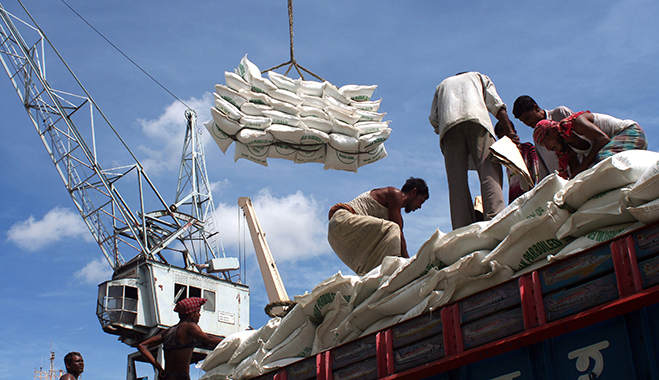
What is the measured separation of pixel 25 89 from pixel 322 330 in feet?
91.5

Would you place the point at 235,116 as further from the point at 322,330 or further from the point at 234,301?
the point at 234,301

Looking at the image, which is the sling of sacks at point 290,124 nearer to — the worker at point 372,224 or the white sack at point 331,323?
the worker at point 372,224

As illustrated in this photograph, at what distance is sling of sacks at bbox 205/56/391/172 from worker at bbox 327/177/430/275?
2259mm

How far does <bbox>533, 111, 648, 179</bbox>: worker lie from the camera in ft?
13.2

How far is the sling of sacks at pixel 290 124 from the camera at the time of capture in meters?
7.79

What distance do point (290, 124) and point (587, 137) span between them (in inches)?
179

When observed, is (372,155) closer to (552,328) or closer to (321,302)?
(321,302)

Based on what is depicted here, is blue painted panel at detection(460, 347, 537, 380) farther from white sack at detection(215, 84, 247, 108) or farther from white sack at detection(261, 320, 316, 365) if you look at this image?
white sack at detection(215, 84, 247, 108)

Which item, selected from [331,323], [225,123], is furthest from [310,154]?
[331,323]

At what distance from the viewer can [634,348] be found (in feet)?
8.42

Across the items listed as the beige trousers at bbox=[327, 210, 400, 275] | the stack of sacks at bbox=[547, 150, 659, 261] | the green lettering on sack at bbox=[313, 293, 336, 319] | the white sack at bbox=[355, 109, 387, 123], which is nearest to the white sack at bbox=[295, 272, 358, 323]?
the green lettering on sack at bbox=[313, 293, 336, 319]

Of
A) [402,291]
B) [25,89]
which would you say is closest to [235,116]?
[402,291]

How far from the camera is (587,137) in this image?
4.08 m

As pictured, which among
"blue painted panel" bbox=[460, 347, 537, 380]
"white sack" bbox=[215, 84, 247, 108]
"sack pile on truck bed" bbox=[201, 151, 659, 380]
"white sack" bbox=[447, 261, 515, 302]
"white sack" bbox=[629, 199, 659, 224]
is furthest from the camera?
"white sack" bbox=[215, 84, 247, 108]
